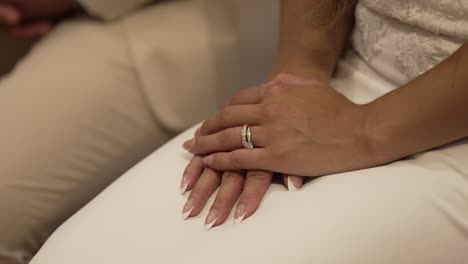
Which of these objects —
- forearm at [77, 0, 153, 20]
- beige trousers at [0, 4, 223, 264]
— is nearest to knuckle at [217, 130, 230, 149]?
beige trousers at [0, 4, 223, 264]

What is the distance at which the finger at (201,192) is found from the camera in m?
0.60

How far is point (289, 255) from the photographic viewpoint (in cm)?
50

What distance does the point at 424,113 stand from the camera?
54 cm

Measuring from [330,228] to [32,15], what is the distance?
72 centimetres

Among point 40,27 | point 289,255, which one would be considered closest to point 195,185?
point 289,255

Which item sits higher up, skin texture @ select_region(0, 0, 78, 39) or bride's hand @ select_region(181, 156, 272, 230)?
skin texture @ select_region(0, 0, 78, 39)

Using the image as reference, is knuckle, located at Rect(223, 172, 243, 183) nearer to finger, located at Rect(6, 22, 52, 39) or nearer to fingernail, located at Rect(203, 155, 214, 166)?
fingernail, located at Rect(203, 155, 214, 166)

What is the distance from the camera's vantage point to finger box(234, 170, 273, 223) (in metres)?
0.57

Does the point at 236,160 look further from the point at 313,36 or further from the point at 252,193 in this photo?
the point at 313,36

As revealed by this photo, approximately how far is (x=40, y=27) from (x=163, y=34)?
9.8 inches

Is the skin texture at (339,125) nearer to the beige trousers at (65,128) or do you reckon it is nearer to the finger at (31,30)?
the beige trousers at (65,128)

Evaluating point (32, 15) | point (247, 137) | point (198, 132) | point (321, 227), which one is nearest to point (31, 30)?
point (32, 15)

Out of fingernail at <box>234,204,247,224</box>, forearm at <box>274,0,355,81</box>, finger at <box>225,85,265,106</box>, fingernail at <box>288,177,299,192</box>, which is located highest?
forearm at <box>274,0,355,81</box>

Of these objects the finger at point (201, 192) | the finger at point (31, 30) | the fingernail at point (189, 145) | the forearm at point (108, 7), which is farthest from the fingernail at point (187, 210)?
the finger at point (31, 30)
